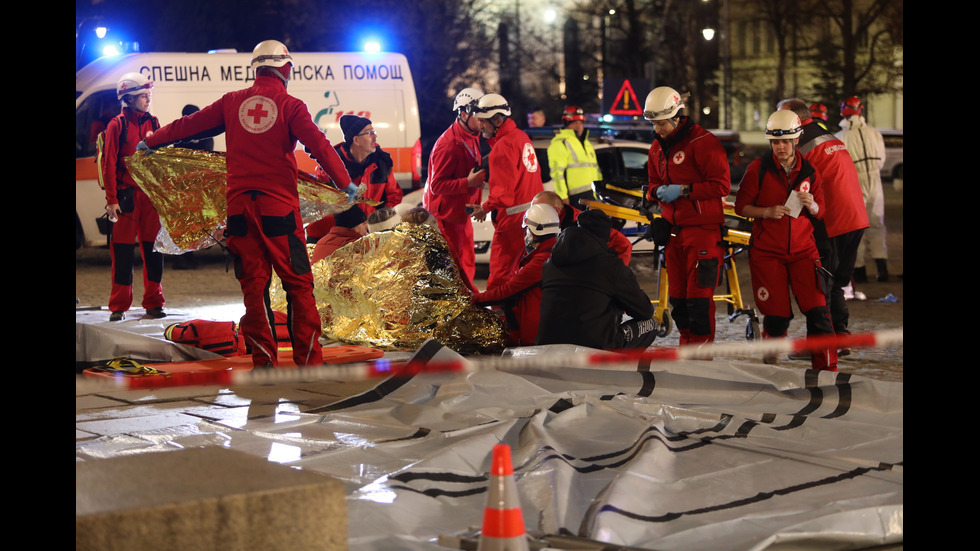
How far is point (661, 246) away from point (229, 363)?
10.9 feet

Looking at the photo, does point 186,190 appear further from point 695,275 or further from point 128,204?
point 695,275

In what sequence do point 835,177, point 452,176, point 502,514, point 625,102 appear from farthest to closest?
1. point 625,102
2. point 452,176
3. point 835,177
4. point 502,514

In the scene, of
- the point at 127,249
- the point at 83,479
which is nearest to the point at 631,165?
the point at 127,249

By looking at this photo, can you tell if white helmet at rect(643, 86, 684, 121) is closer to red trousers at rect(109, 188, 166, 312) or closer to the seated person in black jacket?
the seated person in black jacket

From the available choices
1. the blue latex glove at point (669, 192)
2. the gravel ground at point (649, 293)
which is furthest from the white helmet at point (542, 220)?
the gravel ground at point (649, 293)

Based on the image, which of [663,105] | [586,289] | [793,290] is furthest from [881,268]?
[586,289]

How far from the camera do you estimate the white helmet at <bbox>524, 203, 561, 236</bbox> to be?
8102 millimetres

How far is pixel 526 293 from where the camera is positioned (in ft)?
27.2

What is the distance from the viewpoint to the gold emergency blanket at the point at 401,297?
865cm

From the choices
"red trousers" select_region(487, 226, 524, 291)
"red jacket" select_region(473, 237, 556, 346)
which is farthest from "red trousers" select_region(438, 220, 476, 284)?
"red jacket" select_region(473, 237, 556, 346)

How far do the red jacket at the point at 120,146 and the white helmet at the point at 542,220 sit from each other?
13.0ft

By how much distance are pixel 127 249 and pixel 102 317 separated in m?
0.62

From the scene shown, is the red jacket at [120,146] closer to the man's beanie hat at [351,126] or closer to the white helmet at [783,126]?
the man's beanie hat at [351,126]

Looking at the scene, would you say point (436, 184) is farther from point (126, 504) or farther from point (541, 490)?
point (126, 504)
